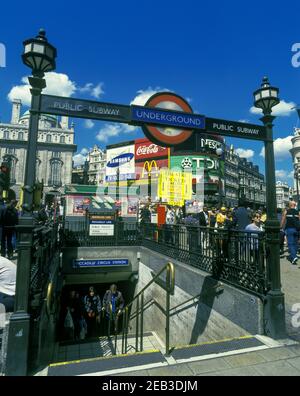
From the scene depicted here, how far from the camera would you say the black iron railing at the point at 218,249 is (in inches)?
189

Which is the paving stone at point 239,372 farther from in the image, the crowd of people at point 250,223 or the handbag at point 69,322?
the handbag at point 69,322

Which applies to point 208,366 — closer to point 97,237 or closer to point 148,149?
point 97,237

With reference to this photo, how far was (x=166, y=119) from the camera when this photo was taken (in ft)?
14.2

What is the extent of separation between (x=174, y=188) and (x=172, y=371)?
13567 mm

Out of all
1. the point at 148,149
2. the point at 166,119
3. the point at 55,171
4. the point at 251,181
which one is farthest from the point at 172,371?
the point at 251,181

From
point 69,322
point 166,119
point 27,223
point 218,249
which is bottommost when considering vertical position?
point 69,322

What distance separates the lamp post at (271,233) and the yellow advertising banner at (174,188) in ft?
37.0

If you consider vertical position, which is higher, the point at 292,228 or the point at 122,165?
the point at 122,165

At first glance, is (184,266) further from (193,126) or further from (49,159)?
(49,159)

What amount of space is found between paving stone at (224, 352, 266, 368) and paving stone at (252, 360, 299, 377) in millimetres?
101

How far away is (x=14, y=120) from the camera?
68.0m

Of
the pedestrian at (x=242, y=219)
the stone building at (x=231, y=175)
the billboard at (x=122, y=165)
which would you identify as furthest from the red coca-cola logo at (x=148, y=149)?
the pedestrian at (x=242, y=219)
